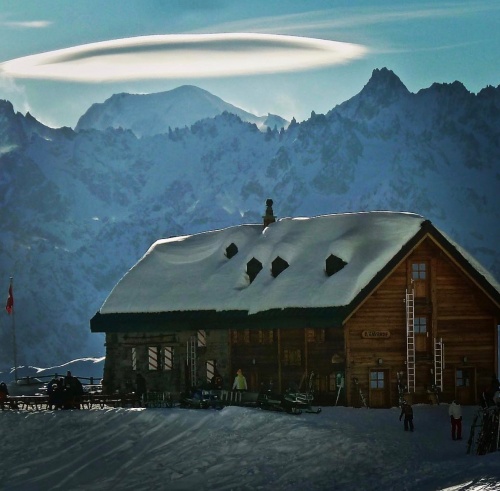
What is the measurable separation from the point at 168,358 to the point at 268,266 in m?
6.77

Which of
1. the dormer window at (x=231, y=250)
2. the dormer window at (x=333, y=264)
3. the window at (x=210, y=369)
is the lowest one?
the window at (x=210, y=369)

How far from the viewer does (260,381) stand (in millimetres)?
76562

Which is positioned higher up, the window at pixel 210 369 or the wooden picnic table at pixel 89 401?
the window at pixel 210 369

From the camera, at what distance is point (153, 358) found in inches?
3219

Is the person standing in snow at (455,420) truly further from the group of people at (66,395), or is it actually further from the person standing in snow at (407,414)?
the group of people at (66,395)

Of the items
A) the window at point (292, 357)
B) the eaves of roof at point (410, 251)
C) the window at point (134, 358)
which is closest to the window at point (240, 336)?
the window at point (292, 357)

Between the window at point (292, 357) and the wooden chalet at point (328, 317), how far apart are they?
0.15ft

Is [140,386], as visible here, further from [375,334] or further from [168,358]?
[375,334]

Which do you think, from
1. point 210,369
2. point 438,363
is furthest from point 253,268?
point 438,363

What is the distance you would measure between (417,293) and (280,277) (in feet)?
24.9

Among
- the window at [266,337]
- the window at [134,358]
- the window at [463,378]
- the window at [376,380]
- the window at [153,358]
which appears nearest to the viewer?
the window at [376,380]

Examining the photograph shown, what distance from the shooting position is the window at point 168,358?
80.9 metres

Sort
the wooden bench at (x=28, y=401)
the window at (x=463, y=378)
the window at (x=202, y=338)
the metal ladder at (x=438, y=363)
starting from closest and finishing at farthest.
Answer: the metal ladder at (x=438, y=363), the window at (x=463, y=378), the wooden bench at (x=28, y=401), the window at (x=202, y=338)

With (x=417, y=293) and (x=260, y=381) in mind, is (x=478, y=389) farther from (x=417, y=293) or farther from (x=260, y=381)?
(x=260, y=381)
